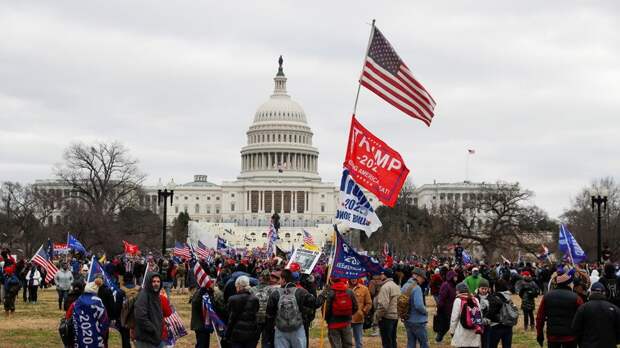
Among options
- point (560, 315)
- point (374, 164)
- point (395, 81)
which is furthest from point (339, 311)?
point (395, 81)

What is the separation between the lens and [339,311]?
47.1ft

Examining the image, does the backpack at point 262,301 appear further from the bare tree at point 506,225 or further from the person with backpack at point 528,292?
the bare tree at point 506,225

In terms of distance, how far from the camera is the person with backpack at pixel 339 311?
47.1 ft

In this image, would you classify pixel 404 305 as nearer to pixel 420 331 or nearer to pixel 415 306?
pixel 415 306

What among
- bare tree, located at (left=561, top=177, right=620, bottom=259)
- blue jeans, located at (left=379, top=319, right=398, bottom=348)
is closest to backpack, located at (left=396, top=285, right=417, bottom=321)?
blue jeans, located at (left=379, top=319, right=398, bottom=348)

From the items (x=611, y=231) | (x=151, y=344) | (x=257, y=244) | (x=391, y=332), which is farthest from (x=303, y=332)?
(x=257, y=244)

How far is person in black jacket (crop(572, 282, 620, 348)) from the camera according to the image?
11859 millimetres

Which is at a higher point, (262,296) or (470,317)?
(262,296)

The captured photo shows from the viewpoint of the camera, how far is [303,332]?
13188 millimetres

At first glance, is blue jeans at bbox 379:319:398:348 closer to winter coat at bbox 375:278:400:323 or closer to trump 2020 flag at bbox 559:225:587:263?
winter coat at bbox 375:278:400:323

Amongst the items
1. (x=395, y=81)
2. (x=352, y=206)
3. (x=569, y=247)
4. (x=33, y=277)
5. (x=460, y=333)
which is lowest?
(x=460, y=333)

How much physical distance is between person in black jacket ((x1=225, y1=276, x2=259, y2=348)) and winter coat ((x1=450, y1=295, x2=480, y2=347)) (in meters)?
2.53

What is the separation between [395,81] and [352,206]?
2.22m

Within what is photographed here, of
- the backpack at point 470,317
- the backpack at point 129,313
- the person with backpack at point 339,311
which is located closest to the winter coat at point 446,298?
the person with backpack at point 339,311
